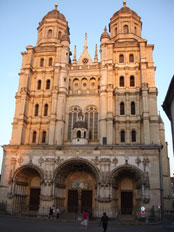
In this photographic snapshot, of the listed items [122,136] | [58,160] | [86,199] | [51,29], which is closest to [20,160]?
[58,160]

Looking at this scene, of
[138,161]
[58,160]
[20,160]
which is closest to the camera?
[138,161]

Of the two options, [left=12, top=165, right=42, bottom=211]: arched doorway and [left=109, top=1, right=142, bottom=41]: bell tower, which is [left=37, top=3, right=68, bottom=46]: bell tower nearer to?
[left=109, top=1, right=142, bottom=41]: bell tower

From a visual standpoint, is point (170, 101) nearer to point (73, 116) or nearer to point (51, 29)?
point (73, 116)

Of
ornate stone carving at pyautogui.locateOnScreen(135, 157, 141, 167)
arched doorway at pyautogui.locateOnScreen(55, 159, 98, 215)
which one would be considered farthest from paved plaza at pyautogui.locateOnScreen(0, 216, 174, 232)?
arched doorway at pyautogui.locateOnScreen(55, 159, 98, 215)

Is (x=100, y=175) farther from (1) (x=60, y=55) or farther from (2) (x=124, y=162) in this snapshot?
(1) (x=60, y=55)

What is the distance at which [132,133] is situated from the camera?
32.5m

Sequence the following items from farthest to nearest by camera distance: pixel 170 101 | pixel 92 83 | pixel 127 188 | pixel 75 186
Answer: pixel 92 83
pixel 75 186
pixel 127 188
pixel 170 101

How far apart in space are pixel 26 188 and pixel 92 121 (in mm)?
12024

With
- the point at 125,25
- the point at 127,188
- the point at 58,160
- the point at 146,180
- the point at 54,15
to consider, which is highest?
the point at 54,15

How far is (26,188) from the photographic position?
30.4 metres

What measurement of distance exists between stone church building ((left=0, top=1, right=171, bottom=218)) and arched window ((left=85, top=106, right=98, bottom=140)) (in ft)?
0.45

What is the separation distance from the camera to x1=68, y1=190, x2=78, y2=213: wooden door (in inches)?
1125

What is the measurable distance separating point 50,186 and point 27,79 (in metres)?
16.3

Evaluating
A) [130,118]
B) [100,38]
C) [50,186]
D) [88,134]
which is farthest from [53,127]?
[100,38]
